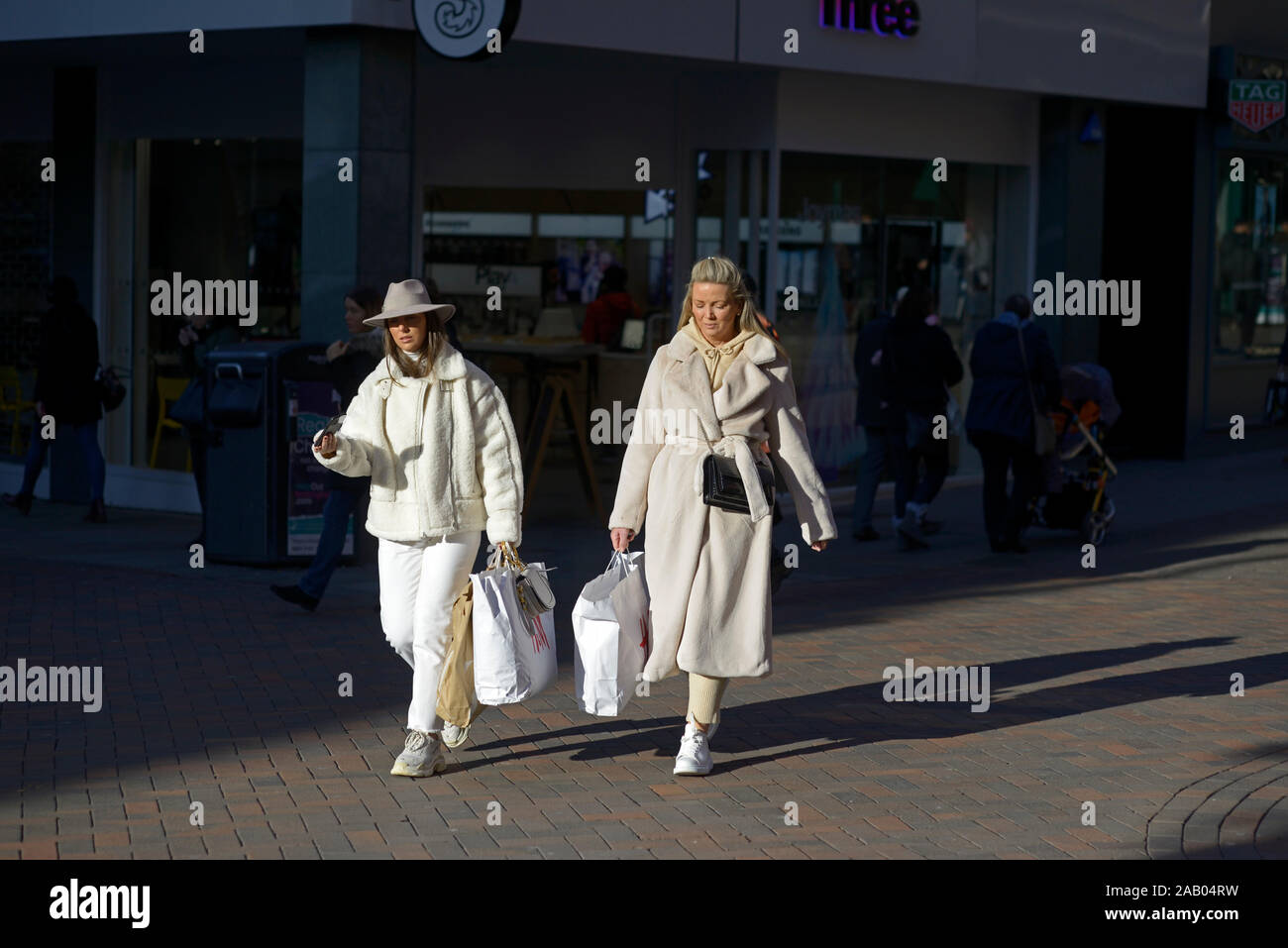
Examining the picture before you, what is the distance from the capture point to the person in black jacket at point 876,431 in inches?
494

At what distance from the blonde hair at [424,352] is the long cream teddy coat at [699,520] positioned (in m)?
0.81

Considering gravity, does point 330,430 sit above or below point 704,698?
above

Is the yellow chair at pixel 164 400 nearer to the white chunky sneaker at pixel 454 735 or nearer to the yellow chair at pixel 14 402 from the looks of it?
the yellow chair at pixel 14 402

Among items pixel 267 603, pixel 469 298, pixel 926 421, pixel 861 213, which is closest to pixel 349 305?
pixel 267 603

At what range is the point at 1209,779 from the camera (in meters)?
6.77

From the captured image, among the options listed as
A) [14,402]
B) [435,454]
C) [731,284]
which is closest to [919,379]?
[731,284]

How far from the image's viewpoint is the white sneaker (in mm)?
6711

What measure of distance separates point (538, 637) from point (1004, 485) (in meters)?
6.63

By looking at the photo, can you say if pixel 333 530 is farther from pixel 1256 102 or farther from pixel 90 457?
pixel 1256 102

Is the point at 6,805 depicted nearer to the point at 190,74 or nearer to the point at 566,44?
the point at 566,44

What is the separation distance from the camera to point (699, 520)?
6715 millimetres

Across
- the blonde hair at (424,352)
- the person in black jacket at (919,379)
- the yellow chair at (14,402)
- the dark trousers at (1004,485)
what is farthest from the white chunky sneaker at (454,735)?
the yellow chair at (14,402)

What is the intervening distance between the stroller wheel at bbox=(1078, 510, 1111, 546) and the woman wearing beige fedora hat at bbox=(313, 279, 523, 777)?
284 inches

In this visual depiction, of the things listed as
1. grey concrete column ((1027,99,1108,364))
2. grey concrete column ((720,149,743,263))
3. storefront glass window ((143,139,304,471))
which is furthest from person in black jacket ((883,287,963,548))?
grey concrete column ((1027,99,1108,364))
